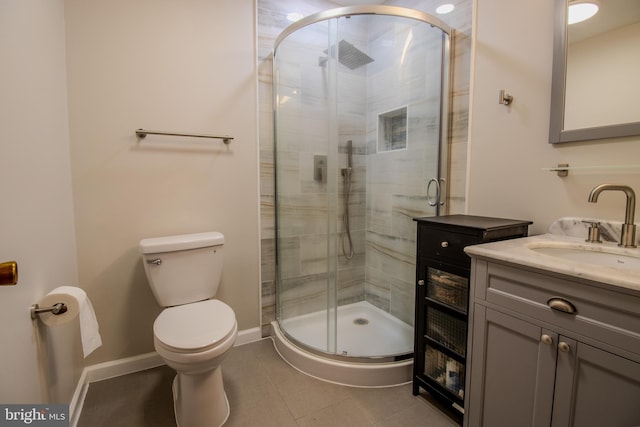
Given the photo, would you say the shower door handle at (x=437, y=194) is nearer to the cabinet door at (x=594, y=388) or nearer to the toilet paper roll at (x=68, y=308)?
the cabinet door at (x=594, y=388)

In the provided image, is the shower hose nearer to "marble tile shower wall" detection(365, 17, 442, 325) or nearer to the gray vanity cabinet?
"marble tile shower wall" detection(365, 17, 442, 325)

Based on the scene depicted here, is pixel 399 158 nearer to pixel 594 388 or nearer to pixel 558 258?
pixel 558 258

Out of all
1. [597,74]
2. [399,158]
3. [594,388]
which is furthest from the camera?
[399,158]

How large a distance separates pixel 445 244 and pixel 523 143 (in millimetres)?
683

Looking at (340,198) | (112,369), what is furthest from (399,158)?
(112,369)

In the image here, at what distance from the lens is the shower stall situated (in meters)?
1.91

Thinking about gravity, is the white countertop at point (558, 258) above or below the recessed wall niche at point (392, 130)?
below

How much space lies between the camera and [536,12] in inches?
57.9

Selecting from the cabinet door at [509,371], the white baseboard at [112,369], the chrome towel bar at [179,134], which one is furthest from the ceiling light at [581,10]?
the white baseboard at [112,369]

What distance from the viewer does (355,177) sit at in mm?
2344

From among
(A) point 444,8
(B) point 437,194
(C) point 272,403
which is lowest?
(C) point 272,403

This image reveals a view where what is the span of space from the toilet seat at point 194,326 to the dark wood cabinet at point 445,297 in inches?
39.9

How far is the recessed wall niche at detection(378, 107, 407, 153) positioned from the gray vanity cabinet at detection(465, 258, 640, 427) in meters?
1.22

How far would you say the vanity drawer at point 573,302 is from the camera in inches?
33.3
